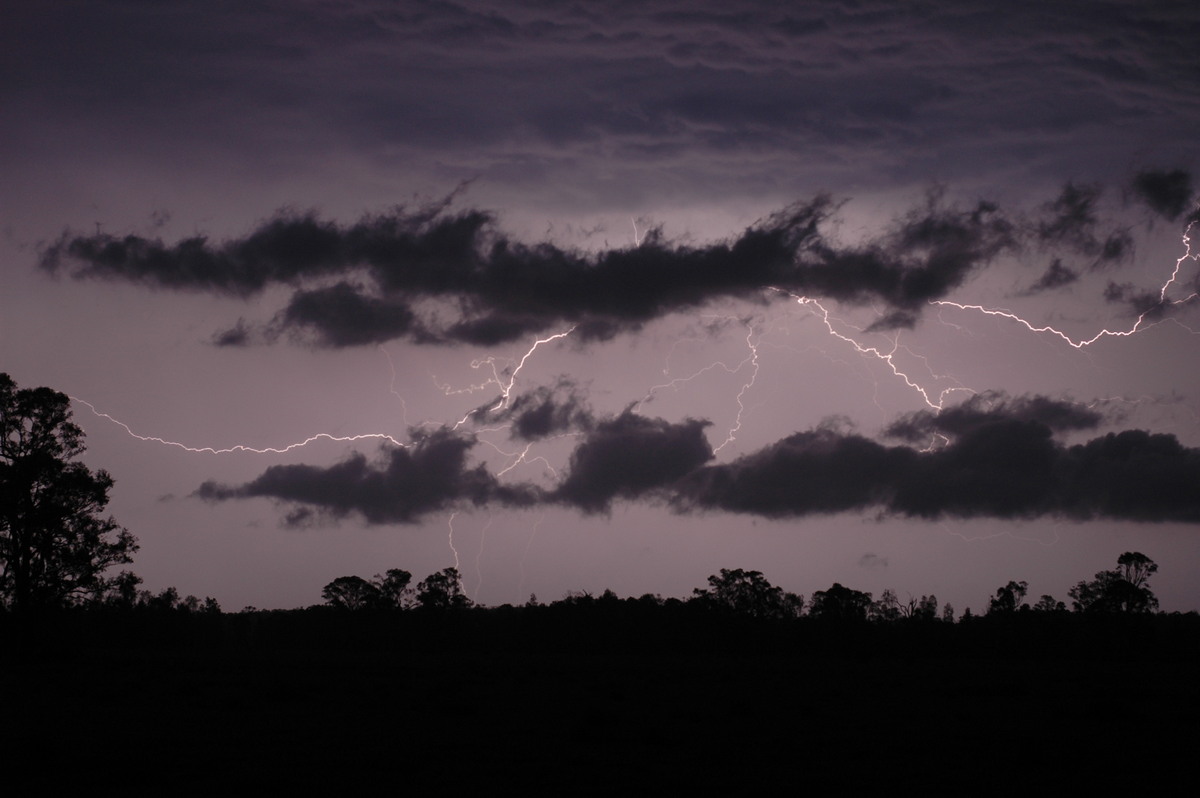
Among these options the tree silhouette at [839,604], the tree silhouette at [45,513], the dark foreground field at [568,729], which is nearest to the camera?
the dark foreground field at [568,729]

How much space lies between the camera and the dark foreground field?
60.6ft

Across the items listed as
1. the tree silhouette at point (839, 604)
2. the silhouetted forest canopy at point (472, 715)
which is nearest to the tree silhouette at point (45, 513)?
the silhouetted forest canopy at point (472, 715)

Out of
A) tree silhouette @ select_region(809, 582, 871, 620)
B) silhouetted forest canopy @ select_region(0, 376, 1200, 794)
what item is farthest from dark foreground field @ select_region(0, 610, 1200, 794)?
tree silhouette @ select_region(809, 582, 871, 620)

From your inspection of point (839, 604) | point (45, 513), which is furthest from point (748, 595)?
point (45, 513)

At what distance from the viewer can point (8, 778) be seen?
17.3 metres

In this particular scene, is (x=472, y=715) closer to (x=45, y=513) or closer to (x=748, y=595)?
(x=45, y=513)

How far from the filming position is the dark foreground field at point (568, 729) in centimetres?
1847

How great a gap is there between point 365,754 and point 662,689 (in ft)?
61.9

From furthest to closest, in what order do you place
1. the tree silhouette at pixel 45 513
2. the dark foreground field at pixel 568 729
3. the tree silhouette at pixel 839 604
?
1. the tree silhouette at pixel 839 604
2. the tree silhouette at pixel 45 513
3. the dark foreground field at pixel 568 729

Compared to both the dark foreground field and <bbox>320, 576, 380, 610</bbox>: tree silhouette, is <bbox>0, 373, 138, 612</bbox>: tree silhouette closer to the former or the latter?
the dark foreground field

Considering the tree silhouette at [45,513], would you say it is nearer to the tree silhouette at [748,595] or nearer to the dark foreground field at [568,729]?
the dark foreground field at [568,729]

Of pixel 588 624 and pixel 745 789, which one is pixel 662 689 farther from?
pixel 588 624

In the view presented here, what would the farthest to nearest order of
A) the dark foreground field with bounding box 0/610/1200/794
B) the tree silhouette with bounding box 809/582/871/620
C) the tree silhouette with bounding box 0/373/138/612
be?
the tree silhouette with bounding box 809/582/871/620, the tree silhouette with bounding box 0/373/138/612, the dark foreground field with bounding box 0/610/1200/794

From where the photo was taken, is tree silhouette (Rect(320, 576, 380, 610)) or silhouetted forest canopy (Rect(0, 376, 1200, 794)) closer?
silhouetted forest canopy (Rect(0, 376, 1200, 794))
